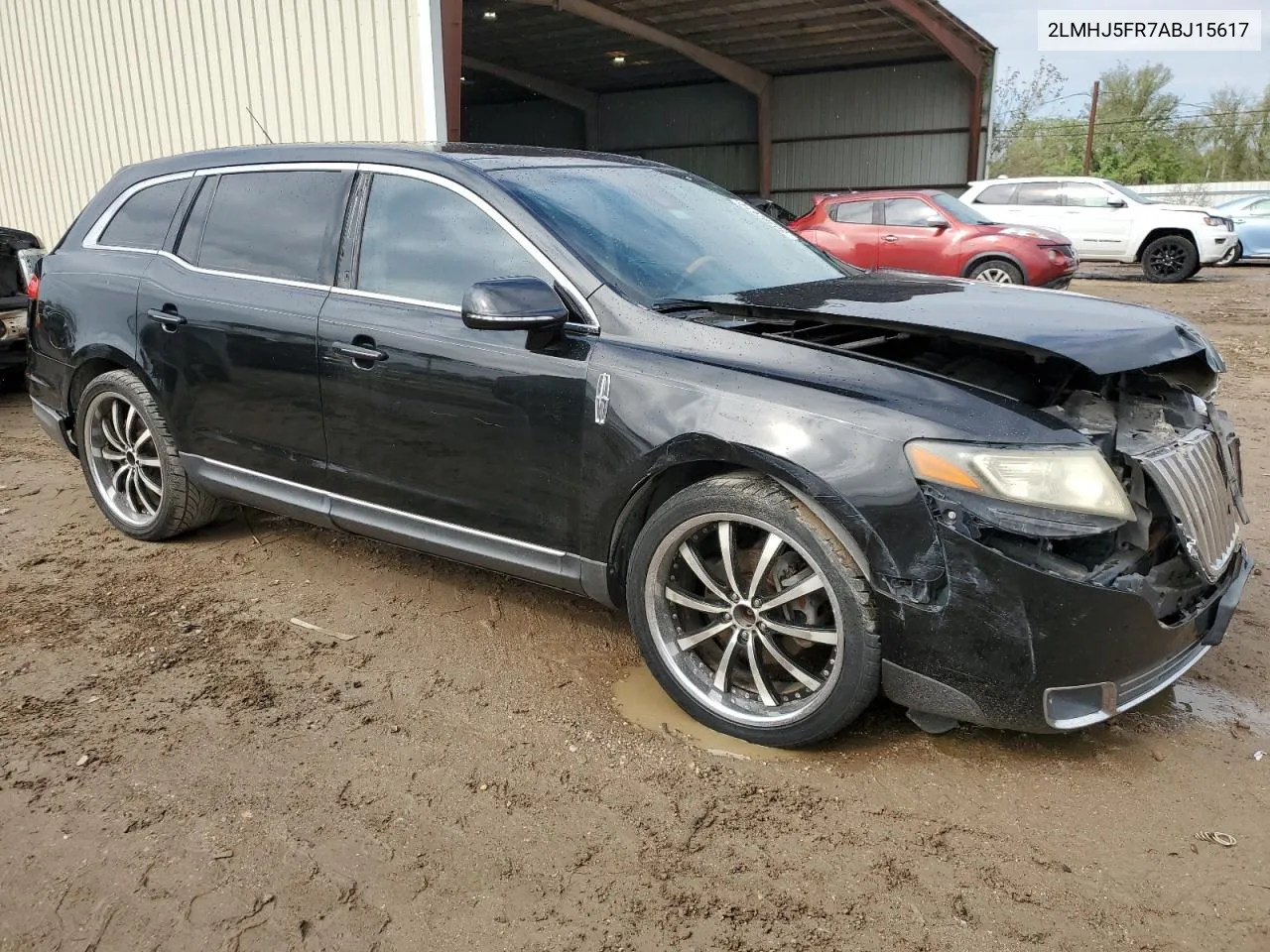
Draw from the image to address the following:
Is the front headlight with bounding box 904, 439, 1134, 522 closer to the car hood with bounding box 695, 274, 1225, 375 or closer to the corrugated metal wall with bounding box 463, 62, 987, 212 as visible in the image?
the car hood with bounding box 695, 274, 1225, 375

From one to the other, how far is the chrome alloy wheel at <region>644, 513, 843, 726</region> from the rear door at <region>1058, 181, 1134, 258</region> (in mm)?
16600

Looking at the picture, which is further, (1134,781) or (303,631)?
(303,631)

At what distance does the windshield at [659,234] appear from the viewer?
331 cm

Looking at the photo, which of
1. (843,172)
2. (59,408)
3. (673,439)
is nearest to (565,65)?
(843,172)

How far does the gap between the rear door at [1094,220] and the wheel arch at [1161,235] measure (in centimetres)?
27

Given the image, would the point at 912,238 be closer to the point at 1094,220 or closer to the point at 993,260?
the point at 993,260

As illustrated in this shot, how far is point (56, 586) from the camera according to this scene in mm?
4293

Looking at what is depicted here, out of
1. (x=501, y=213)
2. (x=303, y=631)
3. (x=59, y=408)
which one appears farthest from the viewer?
(x=59, y=408)

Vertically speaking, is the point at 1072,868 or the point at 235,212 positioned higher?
the point at 235,212

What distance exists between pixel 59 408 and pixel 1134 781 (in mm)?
4788

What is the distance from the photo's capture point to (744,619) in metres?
2.95

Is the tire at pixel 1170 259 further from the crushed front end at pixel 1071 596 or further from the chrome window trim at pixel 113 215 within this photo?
the chrome window trim at pixel 113 215

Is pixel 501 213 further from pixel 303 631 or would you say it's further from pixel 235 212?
pixel 303 631

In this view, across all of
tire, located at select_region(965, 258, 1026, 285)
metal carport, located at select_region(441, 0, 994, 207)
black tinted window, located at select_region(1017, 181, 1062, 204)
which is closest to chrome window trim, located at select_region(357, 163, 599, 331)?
tire, located at select_region(965, 258, 1026, 285)
